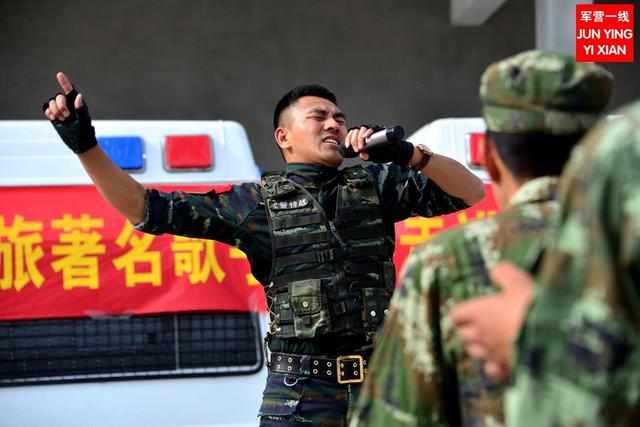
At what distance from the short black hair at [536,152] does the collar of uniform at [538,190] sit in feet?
0.05

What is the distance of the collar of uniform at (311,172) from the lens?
3.08 metres

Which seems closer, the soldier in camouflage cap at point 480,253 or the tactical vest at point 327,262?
the soldier in camouflage cap at point 480,253

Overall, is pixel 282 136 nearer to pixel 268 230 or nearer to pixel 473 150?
pixel 268 230

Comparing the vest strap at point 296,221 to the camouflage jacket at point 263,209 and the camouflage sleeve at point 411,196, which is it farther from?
the camouflage sleeve at point 411,196

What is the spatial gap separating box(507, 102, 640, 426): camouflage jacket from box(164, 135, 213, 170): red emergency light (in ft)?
8.60

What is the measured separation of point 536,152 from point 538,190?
0.19ft

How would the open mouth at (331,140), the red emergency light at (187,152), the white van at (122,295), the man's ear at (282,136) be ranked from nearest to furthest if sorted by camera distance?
the open mouth at (331,140), the man's ear at (282,136), the white van at (122,295), the red emergency light at (187,152)

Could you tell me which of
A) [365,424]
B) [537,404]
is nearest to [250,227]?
[365,424]

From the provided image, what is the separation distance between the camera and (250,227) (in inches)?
116

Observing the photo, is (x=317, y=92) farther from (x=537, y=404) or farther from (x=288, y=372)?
(x=537, y=404)

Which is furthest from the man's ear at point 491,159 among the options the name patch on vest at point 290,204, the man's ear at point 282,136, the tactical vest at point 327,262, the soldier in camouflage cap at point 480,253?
the man's ear at point 282,136

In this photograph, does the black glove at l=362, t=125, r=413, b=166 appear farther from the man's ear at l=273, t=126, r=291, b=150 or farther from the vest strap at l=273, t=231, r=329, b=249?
the man's ear at l=273, t=126, r=291, b=150

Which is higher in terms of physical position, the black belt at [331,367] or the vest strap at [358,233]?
the vest strap at [358,233]

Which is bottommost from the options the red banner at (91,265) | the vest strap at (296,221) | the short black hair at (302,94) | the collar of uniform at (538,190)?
the red banner at (91,265)
